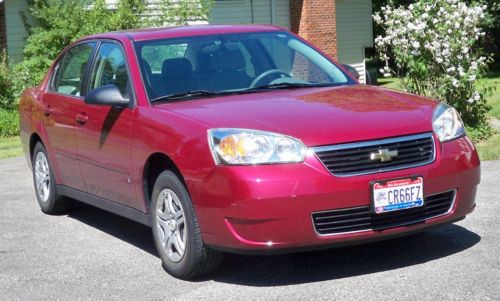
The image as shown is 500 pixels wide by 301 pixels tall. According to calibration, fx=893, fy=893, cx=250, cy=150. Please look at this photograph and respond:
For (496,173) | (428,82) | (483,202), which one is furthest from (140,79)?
(428,82)

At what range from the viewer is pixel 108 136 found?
Answer: 21.2 ft

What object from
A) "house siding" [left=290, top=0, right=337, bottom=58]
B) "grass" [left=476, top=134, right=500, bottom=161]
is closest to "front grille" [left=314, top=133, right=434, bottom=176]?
A: "grass" [left=476, top=134, right=500, bottom=161]

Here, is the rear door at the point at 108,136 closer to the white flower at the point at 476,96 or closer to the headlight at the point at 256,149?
the headlight at the point at 256,149

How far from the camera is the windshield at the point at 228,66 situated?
20.7 feet

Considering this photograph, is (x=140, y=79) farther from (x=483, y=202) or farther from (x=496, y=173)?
(x=496, y=173)

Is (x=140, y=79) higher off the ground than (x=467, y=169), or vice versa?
(x=140, y=79)

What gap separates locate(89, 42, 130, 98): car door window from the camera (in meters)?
6.56

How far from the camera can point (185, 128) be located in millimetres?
5535

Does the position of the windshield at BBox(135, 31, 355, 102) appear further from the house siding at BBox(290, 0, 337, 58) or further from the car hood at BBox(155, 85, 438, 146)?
the house siding at BBox(290, 0, 337, 58)

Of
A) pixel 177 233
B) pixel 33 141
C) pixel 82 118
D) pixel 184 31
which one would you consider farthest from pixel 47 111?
pixel 177 233

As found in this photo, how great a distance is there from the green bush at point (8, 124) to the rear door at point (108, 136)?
8501 millimetres

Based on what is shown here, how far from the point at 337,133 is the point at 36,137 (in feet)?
12.9

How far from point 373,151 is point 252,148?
0.73 m

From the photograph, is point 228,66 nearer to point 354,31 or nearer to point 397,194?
point 397,194
